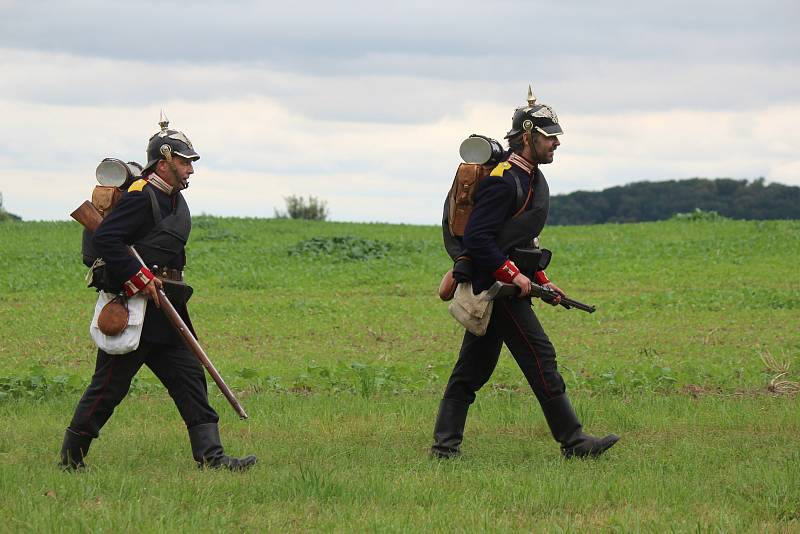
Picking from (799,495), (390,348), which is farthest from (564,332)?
(799,495)

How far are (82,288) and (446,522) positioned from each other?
19.2 m

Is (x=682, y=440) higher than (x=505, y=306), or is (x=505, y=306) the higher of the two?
(x=505, y=306)

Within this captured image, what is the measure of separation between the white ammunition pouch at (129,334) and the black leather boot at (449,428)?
219cm

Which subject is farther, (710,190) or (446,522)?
(710,190)

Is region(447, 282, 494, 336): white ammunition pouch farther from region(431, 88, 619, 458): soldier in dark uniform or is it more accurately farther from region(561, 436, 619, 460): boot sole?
region(561, 436, 619, 460): boot sole

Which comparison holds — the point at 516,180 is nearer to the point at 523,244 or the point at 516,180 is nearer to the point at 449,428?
the point at 523,244

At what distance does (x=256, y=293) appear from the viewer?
2323cm

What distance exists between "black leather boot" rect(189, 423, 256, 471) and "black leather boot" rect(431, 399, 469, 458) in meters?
1.34

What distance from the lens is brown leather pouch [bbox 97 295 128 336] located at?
741cm

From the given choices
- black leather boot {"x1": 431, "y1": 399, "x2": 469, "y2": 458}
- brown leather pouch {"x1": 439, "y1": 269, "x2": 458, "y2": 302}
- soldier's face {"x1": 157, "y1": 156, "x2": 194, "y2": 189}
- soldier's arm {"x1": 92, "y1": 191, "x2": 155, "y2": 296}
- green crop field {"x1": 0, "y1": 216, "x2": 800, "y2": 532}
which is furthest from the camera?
brown leather pouch {"x1": 439, "y1": 269, "x2": 458, "y2": 302}

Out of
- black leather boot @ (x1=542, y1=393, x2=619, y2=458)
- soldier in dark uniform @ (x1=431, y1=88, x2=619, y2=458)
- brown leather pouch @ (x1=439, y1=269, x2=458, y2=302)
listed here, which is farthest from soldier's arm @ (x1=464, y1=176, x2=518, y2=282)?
black leather boot @ (x1=542, y1=393, x2=619, y2=458)

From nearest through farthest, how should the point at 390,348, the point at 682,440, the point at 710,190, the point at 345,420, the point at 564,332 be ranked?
the point at 682,440 → the point at 345,420 → the point at 390,348 → the point at 564,332 → the point at 710,190

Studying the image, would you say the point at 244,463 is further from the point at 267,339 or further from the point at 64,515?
the point at 267,339

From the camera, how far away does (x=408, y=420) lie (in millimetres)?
9617
